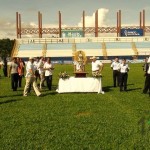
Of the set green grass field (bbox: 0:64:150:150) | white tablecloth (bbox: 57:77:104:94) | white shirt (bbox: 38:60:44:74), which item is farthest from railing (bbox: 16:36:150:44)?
green grass field (bbox: 0:64:150:150)

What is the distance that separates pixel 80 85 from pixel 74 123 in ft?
27.6

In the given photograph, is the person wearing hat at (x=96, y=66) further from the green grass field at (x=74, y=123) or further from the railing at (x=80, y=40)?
the railing at (x=80, y=40)

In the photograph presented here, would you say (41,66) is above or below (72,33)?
below

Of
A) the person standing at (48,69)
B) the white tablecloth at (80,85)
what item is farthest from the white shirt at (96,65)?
the person standing at (48,69)

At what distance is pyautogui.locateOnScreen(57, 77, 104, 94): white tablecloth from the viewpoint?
19094 millimetres

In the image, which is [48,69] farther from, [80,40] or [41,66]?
[80,40]

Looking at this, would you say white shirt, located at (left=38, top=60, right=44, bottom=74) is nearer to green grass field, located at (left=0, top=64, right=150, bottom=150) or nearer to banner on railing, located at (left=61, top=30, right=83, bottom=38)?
green grass field, located at (left=0, top=64, right=150, bottom=150)

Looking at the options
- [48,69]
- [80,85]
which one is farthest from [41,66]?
[80,85]

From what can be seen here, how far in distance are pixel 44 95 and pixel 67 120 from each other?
23.2 feet

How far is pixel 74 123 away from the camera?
10812 millimetres

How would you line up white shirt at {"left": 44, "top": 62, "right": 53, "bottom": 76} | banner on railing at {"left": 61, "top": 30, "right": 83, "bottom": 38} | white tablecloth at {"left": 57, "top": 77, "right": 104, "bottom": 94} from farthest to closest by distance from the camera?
banner on railing at {"left": 61, "top": 30, "right": 83, "bottom": 38}, white shirt at {"left": 44, "top": 62, "right": 53, "bottom": 76}, white tablecloth at {"left": 57, "top": 77, "right": 104, "bottom": 94}

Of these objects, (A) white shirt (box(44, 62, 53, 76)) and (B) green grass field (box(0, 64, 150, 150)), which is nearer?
(B) green grass field (box(0, 64, 150, 150))

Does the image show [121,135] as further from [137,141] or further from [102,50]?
[102,50]

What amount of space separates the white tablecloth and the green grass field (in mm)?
1884
